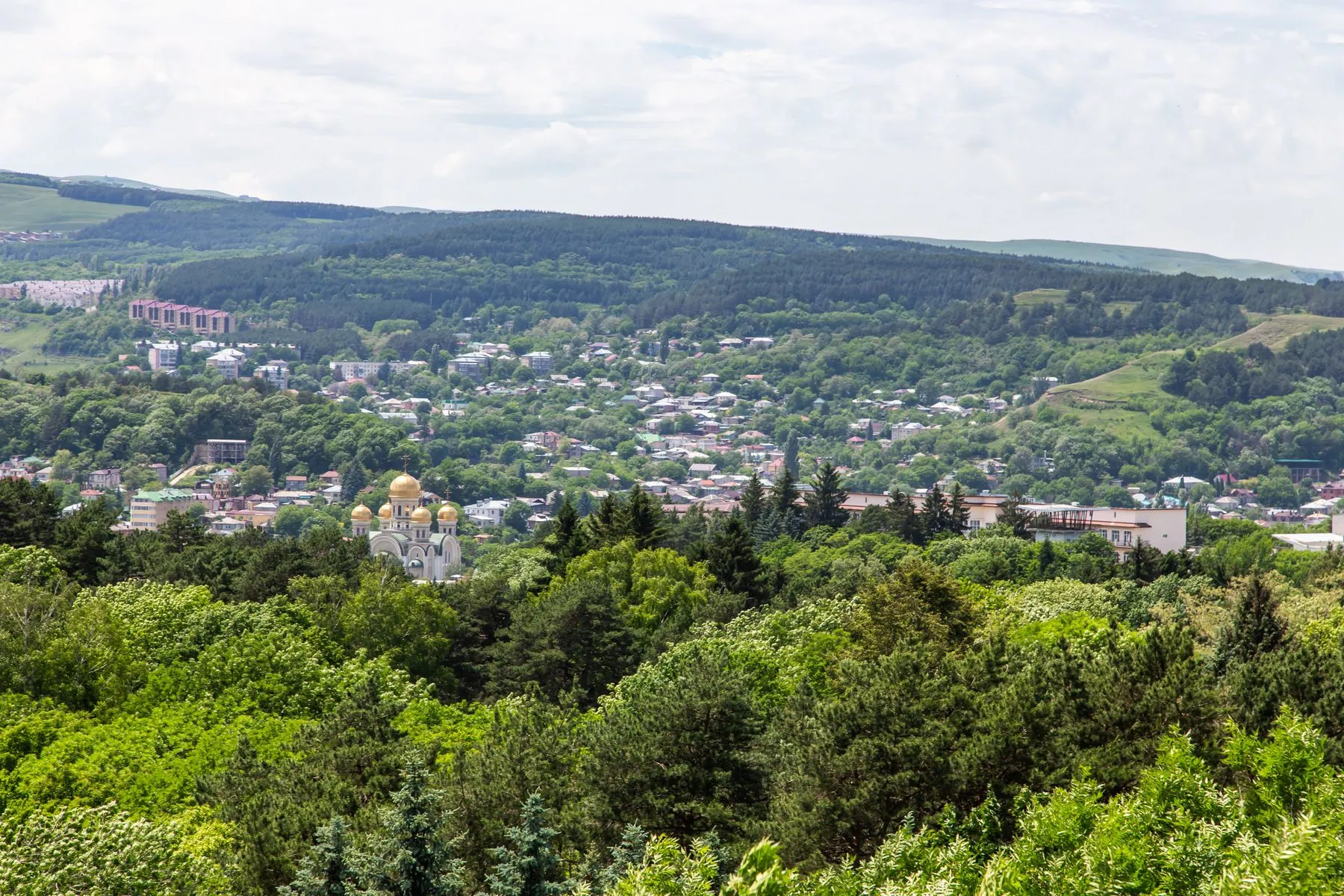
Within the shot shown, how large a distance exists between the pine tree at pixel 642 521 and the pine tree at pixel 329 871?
4389 centimetres

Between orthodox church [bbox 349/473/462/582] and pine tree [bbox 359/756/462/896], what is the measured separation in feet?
308

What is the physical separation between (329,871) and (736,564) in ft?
138

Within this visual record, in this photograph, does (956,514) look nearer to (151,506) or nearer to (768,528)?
(768,528)

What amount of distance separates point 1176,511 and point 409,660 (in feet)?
240

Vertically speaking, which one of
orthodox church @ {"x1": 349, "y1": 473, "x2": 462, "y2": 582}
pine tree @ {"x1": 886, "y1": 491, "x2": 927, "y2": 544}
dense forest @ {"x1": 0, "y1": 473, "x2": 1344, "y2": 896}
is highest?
dense forest @ {"x1": 0, "y1": 473, "x2": 1344, "y2": 896}

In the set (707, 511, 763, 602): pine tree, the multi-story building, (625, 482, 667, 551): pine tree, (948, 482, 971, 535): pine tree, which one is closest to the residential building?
(948, 482, 971, 535): pine tree

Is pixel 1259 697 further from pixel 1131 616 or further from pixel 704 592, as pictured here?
A: pixel 704 592

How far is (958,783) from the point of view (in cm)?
3622

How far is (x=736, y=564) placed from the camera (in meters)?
73.2

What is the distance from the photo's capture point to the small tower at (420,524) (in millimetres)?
134500

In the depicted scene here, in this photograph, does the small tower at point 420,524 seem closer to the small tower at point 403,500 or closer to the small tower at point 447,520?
the small tower at point 403,500

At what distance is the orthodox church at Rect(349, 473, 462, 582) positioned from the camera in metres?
131

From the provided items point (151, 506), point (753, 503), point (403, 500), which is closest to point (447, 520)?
point (403, 500)

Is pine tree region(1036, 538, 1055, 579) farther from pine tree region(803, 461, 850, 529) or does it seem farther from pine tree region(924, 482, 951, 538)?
pine tree region(803, 461, 850, 529)
